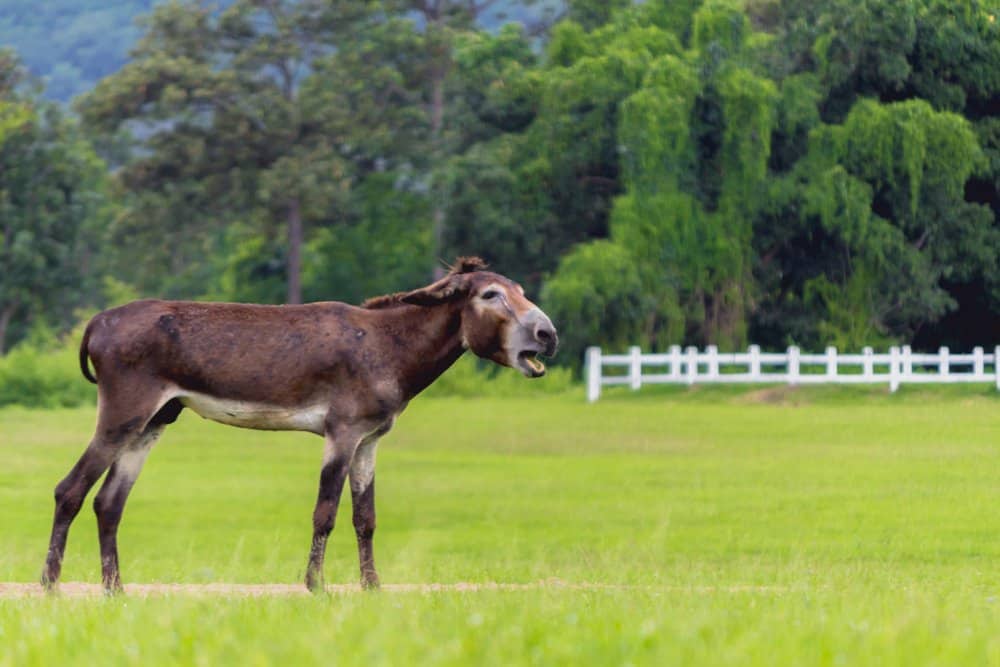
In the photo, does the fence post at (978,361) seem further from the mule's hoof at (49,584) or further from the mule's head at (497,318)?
the mule's hoof at (49,584)

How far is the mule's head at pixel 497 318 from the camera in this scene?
434 inches

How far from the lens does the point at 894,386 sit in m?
40.9

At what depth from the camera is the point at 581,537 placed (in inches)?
690

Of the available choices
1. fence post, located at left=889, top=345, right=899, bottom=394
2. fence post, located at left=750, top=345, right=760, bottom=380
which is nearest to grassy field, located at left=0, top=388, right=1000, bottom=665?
fence post, located at left=889, top=345, right=899, bottom=394

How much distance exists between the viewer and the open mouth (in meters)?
10.9

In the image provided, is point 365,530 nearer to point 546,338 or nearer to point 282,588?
point 282,588

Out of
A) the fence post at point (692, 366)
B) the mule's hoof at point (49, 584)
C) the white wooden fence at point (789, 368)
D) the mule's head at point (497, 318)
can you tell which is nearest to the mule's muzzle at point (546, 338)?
the mule's head at point (497, 318)

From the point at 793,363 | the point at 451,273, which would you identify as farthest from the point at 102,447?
the point at 793,363

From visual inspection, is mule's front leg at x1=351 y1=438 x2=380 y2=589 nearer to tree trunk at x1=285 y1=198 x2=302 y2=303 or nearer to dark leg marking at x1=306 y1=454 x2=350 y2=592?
dark leg marking at x1=306 y1=454 x2=350 y2=592

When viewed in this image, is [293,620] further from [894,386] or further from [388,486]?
[894,386]

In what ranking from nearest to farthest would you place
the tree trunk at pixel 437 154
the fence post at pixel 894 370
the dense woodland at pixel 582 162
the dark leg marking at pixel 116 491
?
the dark leg marking at pixel 116 491, the fence post at pixel 894 370, the dense woodland at pixel 582 162, the tree trunk at pixel 437 154

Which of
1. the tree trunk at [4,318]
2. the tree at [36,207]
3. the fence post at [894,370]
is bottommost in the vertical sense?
the tree trunk at [4,318]

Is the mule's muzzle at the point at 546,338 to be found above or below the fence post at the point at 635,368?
above

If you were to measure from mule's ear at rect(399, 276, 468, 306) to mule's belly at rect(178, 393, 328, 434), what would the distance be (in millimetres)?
936
